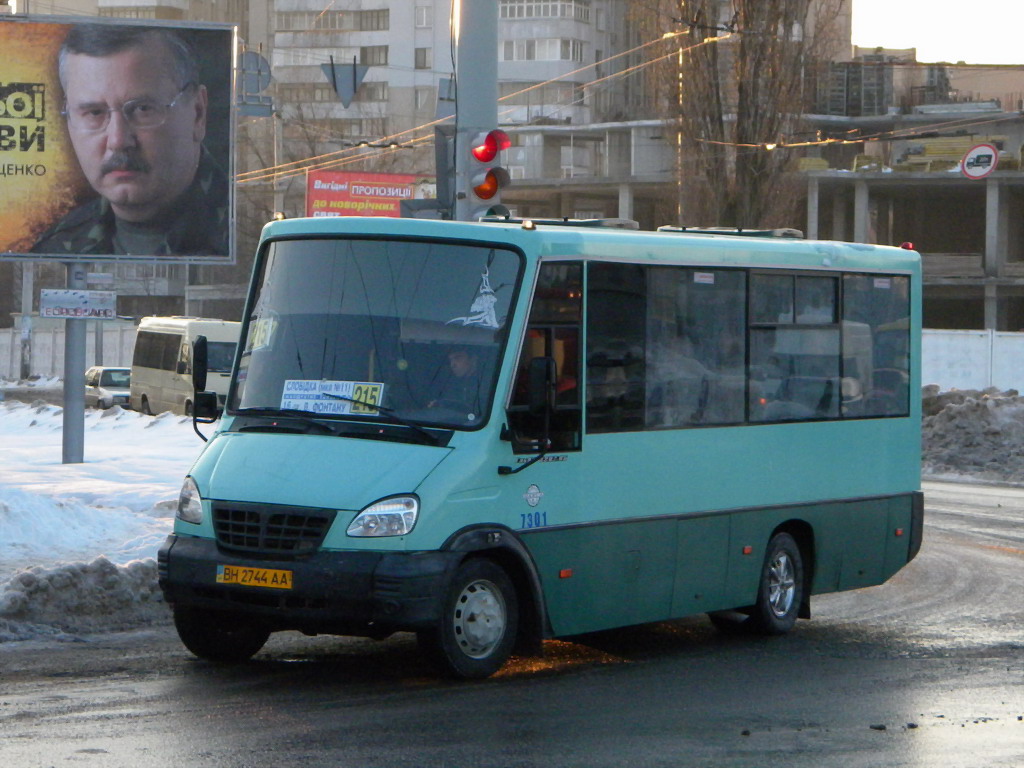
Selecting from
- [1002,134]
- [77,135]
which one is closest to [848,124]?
[1002,134]

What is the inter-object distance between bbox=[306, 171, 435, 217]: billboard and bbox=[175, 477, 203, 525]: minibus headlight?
131 ft

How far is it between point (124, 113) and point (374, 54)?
73110mm

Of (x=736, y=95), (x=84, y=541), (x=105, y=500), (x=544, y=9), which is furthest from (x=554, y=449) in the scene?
(x=544, y=9)

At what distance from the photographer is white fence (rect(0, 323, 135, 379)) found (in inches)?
2552

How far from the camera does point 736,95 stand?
3850cm

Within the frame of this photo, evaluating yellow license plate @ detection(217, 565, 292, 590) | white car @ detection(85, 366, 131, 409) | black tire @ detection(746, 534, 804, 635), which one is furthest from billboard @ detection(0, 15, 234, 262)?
white car @ detection(85, 366, 131, 409)

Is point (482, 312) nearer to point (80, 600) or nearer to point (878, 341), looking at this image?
point (80, 600)

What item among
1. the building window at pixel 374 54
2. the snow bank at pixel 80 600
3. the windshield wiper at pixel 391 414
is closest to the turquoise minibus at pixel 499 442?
the windshield wiper at pixel 391 414

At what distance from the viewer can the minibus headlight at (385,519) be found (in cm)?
795

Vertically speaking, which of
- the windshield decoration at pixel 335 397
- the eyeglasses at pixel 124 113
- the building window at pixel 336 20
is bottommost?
the windshield decoration at pixel 335 397

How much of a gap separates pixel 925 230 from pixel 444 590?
7340 centimetres

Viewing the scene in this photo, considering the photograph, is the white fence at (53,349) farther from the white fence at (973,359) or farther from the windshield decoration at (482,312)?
the windshield decoration at (482,312)

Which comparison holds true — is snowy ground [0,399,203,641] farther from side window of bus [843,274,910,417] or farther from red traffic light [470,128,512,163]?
side window of bus [843,274,910,417]

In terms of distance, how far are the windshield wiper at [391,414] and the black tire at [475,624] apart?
26.0 inches
